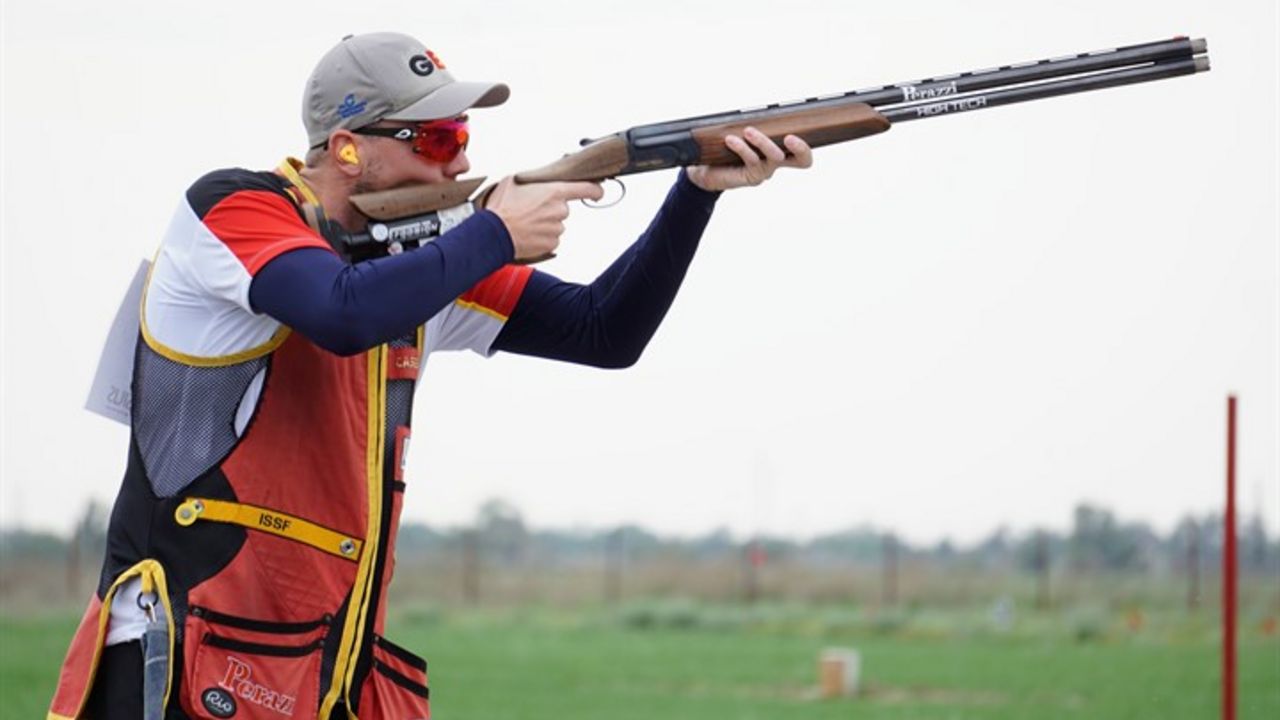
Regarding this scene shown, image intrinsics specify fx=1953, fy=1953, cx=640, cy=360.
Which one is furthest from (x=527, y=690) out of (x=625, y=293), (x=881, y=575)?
(x=881, y=575)

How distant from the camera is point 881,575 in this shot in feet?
142

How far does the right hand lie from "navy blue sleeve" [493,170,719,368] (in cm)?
49

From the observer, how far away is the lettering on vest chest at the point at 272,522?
484 cm

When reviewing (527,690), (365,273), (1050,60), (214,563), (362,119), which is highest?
(1050,60)

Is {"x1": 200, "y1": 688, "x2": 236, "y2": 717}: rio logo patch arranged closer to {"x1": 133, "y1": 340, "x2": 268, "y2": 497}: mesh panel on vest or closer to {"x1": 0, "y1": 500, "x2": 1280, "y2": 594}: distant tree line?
{"x1": 133, "y1": 340, "x2": 268, "y2": 497}: mesh panel on vest

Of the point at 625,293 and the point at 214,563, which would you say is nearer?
the point at 214,563

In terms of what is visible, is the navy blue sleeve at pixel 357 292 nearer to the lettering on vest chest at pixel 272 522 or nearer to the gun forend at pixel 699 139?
the lettering on vest chest at pixel 272 522

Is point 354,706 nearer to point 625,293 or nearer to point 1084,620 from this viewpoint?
point 625,293

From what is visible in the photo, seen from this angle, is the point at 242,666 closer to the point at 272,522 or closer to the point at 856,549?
the point at 272,522

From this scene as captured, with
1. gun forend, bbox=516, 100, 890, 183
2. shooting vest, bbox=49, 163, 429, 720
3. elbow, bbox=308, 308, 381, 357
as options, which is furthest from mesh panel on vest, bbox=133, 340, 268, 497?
gun forend, bbox=516, 100, 890, 183

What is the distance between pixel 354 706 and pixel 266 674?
1.27 ft

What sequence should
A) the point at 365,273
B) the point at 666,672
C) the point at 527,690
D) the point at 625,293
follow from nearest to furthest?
the point at 365,273 < the point at 625,293 < the point at 527,690 < the point at 666,672

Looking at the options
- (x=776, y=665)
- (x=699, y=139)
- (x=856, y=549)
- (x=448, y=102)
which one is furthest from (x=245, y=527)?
(x=856, y=549)

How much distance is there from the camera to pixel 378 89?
509 centimetres
